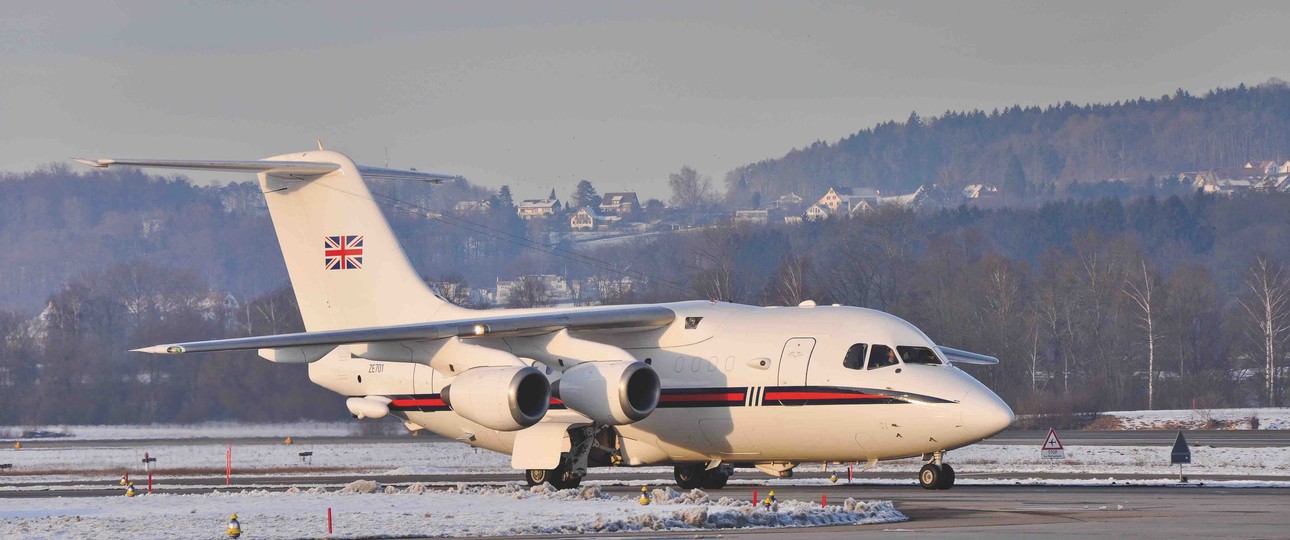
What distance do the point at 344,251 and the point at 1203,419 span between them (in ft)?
91.3

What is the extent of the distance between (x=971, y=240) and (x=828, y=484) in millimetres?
62077

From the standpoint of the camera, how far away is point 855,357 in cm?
2227

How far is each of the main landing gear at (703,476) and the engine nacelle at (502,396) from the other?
2.94 metres

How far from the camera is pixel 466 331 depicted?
22.6m

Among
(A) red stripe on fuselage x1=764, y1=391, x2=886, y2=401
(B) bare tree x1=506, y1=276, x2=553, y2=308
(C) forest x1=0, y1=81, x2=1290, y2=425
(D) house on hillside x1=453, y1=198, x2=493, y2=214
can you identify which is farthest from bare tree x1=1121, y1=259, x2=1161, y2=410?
(D) house on hillside x1=453, y1=198, x2=493, y2=214

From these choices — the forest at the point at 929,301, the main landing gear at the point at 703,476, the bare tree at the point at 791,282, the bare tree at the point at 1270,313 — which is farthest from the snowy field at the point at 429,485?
the bare tree at the point at 791,282

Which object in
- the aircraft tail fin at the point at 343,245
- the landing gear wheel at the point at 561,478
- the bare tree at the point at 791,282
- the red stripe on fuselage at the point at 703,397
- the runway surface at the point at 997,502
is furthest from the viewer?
the bare tree at the point at 791,282

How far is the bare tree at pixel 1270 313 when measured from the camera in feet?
196

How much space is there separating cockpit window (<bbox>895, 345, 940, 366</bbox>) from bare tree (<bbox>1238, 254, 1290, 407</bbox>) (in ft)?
130

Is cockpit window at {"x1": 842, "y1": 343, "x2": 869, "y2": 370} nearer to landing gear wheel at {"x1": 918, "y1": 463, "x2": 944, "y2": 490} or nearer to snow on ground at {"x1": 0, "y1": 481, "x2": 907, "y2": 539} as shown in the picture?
landing gear wheel at {"x1": 918, "y1": 463, "x2": 944, "y2": 490}

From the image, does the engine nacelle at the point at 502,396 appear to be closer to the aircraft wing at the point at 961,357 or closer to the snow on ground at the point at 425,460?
the aircraft wing at the point at 961,357

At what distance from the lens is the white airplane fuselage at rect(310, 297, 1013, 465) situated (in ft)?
70.8

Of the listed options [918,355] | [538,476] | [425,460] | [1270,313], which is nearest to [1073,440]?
[425,460]

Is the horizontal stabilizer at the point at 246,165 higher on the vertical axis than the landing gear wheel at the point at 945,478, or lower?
Answer: higher
